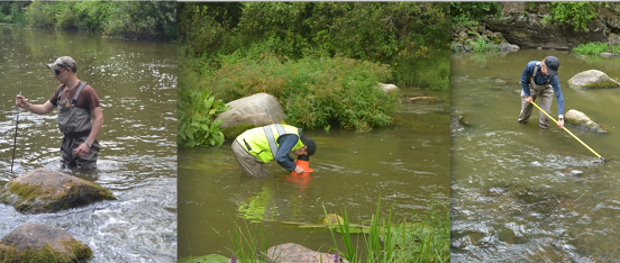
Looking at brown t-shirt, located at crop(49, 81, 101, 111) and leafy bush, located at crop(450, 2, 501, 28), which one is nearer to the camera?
brown t-shirt, located at crop(49, 81, 101, 111)

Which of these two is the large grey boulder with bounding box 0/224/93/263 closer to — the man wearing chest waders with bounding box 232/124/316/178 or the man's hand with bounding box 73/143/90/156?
the man's hand with bounding box 73/143/90/156

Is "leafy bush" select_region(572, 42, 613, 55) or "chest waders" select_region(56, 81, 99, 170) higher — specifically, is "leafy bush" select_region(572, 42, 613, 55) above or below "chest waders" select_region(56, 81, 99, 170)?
above

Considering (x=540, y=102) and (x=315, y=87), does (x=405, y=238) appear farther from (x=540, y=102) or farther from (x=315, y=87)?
(x=540, y=102)

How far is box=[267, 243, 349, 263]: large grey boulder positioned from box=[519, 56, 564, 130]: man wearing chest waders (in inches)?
105

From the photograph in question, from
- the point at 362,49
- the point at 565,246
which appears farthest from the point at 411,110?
the point at 565,246

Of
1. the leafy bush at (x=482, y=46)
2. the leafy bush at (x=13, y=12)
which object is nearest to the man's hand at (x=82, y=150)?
the leafy bush at (x=13, y=12)

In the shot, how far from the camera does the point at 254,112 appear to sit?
348cm

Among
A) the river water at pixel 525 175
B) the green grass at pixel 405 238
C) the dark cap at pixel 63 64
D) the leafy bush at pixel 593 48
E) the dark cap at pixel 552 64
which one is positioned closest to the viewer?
the green grass at pixel 405 238

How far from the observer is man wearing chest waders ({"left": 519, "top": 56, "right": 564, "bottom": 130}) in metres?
4.85

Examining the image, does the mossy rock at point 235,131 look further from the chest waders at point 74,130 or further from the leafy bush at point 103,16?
the chest waders at point 74,130

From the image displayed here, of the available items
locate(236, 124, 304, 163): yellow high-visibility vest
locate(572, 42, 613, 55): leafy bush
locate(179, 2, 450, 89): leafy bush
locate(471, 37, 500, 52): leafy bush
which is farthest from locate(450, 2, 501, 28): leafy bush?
locate(236, 124, 304, 163): yellow high-visibility vest

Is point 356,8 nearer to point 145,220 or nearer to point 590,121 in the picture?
point 145,220

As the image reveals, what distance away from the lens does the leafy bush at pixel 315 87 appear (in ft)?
11.4

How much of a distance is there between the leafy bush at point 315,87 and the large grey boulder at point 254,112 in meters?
0.05
